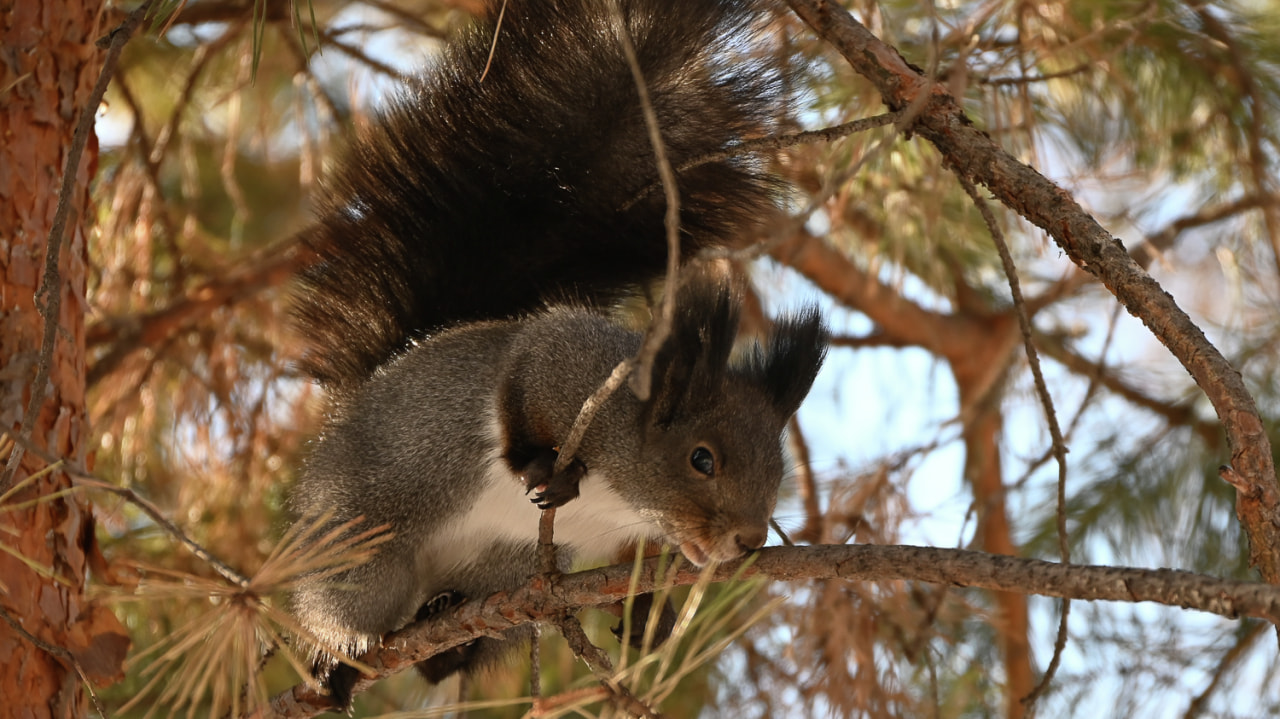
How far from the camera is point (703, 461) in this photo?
1.87 metres

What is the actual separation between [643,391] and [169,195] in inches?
113

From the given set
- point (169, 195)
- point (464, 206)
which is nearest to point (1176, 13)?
point (464, 206)

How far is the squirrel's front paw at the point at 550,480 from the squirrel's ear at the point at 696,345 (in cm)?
17

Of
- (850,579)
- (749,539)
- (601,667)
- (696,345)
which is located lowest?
(601,667)

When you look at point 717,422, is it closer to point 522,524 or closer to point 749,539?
point 749,539

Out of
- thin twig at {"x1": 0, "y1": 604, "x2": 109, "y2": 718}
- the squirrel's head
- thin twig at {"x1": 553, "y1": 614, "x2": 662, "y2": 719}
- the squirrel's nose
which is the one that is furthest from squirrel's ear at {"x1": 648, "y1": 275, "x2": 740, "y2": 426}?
thin twig at {"x1": 0, "y1": 604, "x2": 109, "y2": 718}

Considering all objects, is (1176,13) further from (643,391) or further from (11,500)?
(11,500)

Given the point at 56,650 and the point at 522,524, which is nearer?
the point at 56,650

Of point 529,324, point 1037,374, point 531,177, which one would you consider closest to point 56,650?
point 529,324

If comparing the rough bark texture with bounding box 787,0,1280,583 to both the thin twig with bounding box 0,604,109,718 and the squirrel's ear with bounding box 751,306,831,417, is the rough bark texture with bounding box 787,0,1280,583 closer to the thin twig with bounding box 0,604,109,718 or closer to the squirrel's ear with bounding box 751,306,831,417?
Result: the squirrel's ear with bounding box 751,306,831,417

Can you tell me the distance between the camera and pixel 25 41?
1817 millimetres

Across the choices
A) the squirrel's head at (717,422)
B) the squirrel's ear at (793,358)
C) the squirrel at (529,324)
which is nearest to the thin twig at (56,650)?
the squirrel at (529,324)

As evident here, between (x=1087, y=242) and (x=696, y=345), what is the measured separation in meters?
0.64

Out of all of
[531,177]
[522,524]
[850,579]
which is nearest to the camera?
[850,579]
